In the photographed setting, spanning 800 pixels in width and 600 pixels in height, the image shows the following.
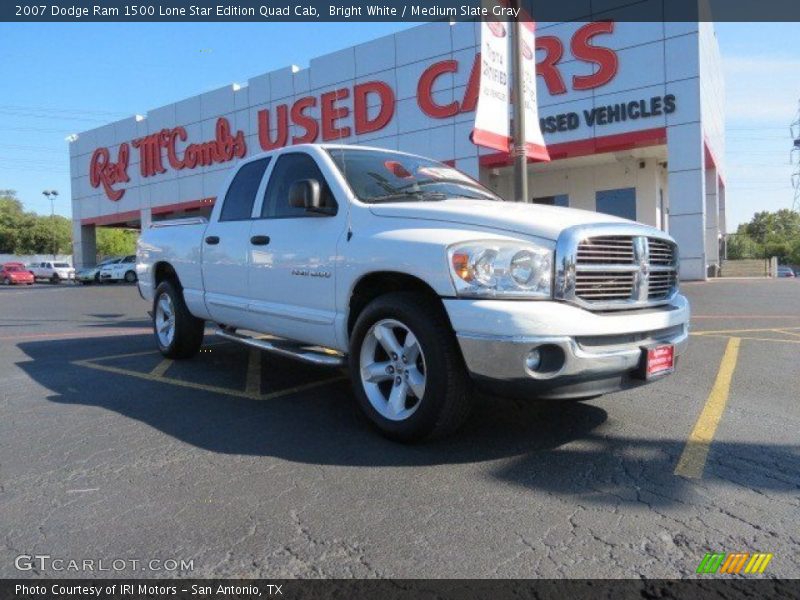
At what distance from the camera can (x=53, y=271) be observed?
43.8 metres

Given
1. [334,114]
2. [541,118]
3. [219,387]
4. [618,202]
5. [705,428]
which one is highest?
[334,114]

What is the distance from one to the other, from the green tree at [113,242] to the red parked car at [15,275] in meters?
42.3

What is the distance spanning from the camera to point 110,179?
38219 mm

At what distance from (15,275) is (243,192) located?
44.6 metres

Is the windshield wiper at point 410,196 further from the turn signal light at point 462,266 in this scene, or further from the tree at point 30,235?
the tree at point 30,235

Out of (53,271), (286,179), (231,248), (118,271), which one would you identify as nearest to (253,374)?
(231,248)

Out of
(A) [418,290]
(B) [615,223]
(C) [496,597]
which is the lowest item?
(C) [496,597]

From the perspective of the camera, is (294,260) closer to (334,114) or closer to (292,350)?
(292,350)

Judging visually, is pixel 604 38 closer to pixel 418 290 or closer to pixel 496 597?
pixel 418 290

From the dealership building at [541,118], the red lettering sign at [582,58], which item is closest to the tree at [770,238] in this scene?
the dealership building at [541,118]

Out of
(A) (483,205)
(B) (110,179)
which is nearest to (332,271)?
(A) (483,205)

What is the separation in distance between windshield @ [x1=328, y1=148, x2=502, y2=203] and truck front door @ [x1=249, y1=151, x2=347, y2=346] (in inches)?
8.6

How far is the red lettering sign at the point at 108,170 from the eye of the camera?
37094 millimetres

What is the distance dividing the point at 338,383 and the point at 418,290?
6.47 ft
